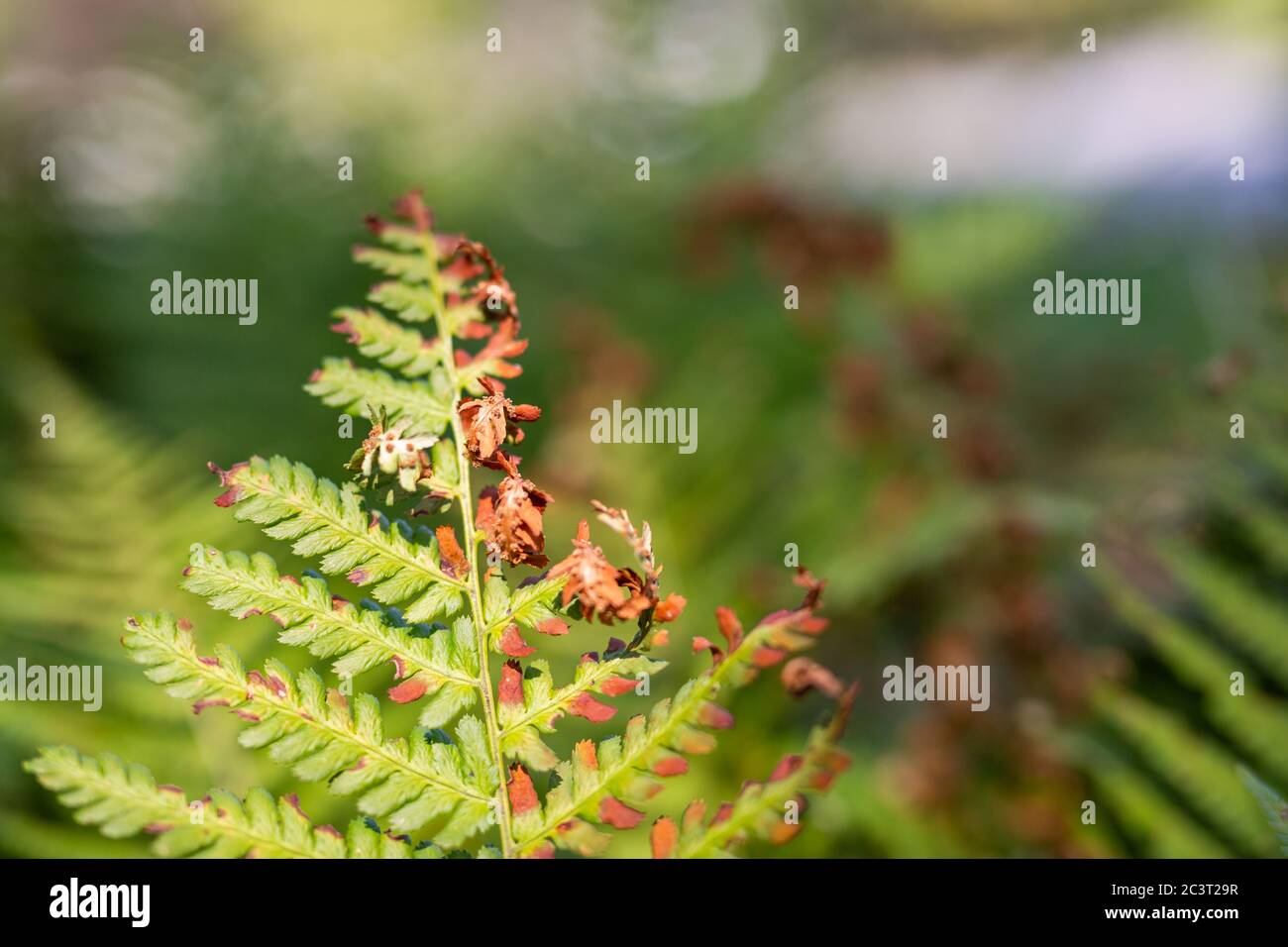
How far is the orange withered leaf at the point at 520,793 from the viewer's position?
673mm

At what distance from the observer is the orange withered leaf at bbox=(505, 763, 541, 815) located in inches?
26.5

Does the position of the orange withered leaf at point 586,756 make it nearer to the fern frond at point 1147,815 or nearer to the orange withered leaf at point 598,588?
the orange withered leaf at point 598,588

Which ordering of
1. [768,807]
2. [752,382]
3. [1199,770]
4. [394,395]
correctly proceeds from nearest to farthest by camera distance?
[768,807] → [394,395] → [1199,770] → [752,382]

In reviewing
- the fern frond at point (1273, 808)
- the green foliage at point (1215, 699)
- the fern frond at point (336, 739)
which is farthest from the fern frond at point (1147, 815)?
the fern frond at point (336, 739)

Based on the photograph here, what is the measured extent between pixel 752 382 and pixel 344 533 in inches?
90.9

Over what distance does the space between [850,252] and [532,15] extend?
20.5ft

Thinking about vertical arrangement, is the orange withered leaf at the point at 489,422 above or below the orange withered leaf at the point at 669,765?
above

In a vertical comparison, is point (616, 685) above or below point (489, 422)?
below

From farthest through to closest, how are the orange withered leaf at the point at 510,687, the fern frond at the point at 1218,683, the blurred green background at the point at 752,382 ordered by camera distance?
the blurred green background at the point at 752,382, the fern frond at the point at 1218,683, the orange withered leaf at the point at 510,687

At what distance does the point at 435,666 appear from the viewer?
69 centimetres

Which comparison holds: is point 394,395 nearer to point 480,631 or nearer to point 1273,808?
point 480,631

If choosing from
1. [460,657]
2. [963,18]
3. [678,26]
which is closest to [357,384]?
[460,657]

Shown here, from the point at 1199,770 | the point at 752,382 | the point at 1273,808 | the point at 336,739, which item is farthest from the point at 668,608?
the point at 752,382

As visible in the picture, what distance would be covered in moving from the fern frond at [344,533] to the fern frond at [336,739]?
0.08 m
